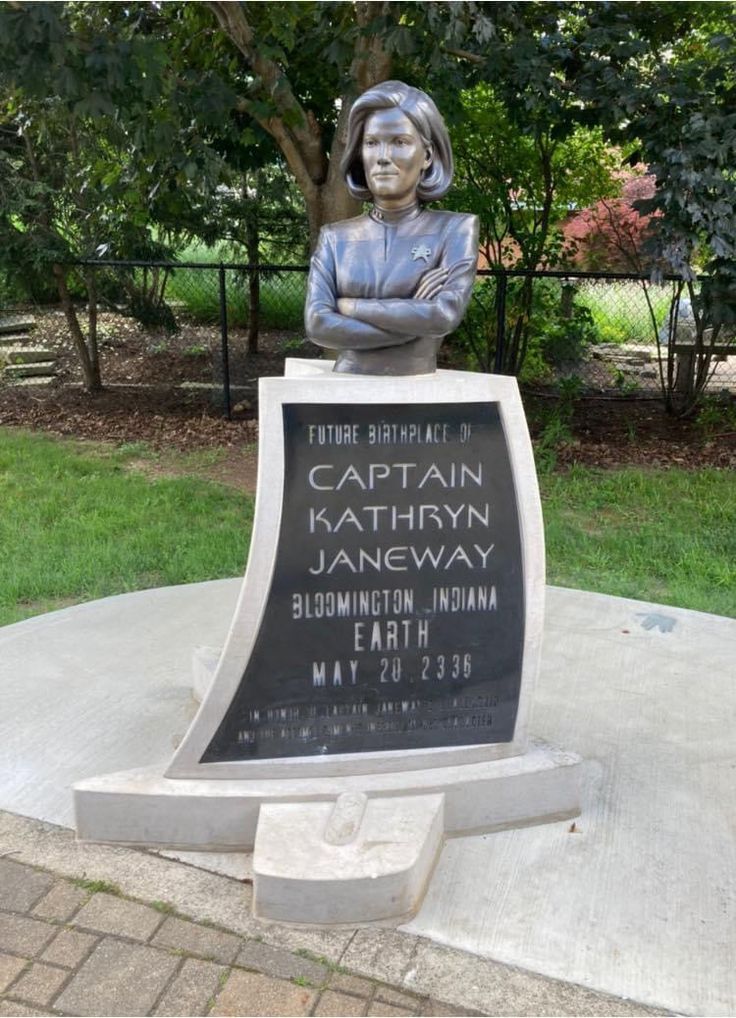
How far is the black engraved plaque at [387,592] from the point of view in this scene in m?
3.13

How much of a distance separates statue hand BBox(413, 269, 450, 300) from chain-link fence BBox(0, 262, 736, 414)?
493 centimetres

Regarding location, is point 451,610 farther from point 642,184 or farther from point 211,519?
point 642,184

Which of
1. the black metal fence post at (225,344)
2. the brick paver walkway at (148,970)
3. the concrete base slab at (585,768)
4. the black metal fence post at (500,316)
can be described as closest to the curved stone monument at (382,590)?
the concrete base slab at (585,768)

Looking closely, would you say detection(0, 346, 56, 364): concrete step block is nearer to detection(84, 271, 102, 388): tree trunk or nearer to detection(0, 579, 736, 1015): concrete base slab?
detection(84, 271, 102, 388): tree trunk

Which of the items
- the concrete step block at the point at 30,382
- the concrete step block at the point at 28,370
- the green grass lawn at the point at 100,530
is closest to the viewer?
the green grass lawn at the point at 100,530

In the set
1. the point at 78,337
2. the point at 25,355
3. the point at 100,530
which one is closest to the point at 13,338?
the point at 25,355

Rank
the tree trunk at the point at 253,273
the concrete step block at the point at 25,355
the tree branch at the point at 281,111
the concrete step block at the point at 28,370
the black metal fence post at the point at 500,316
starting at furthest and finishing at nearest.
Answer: the concrete step block at the point at 25,355 → the concrete step block at the point at 28,370 → the tree trunk at the point at 253,273 → the black metal fence post at the point at 500,316 → the tree branch at the point at 281,111

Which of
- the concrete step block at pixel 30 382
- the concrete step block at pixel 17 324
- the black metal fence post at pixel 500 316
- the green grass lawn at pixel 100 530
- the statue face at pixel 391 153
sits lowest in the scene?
the green grass lawn at pixel 100 530

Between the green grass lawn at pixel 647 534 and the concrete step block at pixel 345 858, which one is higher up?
the concrete step block at pixel 345 858

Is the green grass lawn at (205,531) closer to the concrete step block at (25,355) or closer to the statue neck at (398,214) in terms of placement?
the statue neck at (398,214)

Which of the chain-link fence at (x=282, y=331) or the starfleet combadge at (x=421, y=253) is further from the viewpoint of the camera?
the chain-link fence at (x=282, y=331)

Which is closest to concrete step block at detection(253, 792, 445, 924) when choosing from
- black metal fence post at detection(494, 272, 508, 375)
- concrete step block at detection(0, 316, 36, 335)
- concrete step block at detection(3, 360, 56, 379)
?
black metal fence post at detection(494, 272, 508, 375)

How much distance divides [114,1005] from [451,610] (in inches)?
60.9

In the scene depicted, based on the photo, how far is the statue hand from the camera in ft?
10.6
